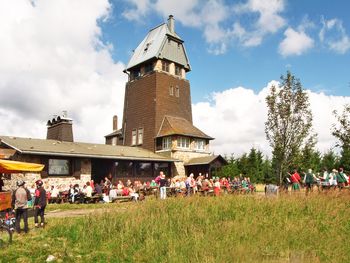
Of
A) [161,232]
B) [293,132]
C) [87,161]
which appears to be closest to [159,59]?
[87,161]

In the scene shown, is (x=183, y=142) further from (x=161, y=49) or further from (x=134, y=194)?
(x=134, y=194)

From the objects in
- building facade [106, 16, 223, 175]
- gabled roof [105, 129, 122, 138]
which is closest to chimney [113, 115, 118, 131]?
gabled roof [105, 129, 122, 138]

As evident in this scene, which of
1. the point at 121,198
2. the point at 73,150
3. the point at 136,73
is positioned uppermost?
the point at 136,73

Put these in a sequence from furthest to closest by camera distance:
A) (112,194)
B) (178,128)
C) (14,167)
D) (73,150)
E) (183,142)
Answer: (183,142)
(178,128)
(73,150)
(112,194)
(14,167)

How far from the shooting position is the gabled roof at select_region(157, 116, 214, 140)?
106 ft

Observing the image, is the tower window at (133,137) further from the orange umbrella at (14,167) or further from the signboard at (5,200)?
the signboard at (5,200)

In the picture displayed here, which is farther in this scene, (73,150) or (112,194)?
(73,150)

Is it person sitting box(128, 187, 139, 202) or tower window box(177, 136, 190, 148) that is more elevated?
tower window box(177, 136, 190, 148)

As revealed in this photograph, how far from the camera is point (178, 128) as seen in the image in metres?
32.7

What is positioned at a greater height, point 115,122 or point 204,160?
point 115,122

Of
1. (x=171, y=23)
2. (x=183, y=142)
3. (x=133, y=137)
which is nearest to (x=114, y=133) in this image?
(x=133, y=137)

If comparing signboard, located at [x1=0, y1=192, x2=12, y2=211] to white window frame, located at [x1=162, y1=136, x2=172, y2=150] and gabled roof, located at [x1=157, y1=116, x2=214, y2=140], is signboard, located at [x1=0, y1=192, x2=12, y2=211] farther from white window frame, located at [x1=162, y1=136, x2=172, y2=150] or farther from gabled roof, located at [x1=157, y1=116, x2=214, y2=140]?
white window frame, located at [x1=162, y1=136, x2=172, y2=150]

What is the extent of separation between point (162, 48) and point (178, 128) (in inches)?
336

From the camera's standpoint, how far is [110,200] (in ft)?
66.3
